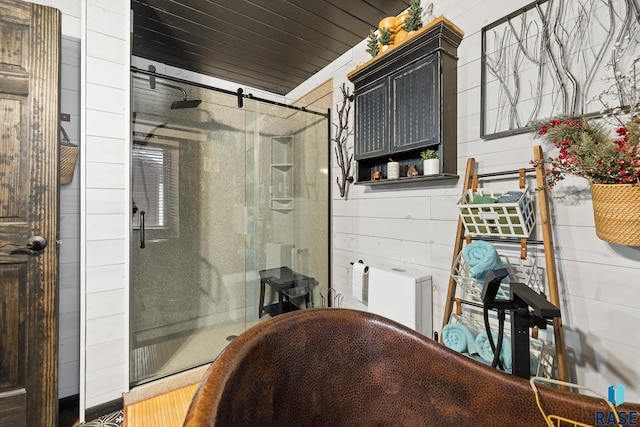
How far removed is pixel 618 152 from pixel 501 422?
920 millimetres

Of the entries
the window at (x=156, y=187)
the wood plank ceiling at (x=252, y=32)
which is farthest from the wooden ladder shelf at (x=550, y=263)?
the window at (x=156, y=187)

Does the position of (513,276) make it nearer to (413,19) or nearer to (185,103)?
(413,19)

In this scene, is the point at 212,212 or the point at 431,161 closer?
the point at 431,161

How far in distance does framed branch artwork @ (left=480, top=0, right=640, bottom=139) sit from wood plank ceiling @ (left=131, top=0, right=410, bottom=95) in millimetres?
822

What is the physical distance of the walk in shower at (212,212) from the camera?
1.88 metres

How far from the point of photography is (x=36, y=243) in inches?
55.0

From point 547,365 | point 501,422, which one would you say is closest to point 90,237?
point 501,422

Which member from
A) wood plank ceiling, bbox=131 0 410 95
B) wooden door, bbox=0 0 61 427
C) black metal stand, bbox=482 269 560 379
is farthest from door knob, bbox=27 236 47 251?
black metal stand, bbox=482 269 560 379

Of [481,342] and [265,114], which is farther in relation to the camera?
[265,114]

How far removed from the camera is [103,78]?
157 cm

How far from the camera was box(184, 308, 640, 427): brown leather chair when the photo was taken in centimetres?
69

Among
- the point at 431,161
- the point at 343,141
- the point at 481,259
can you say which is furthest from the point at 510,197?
the point at 343,141

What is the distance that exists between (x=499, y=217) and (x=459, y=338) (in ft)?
1.97

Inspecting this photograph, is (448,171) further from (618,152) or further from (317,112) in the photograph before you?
(317,112)
